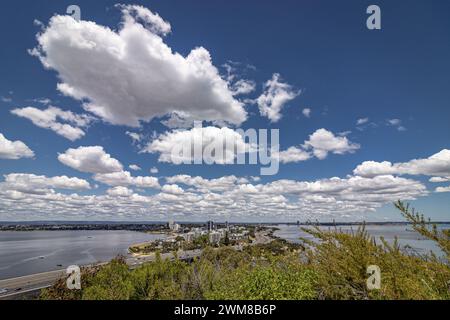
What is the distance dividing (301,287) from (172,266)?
34.0 metres

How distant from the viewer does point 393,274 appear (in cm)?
984

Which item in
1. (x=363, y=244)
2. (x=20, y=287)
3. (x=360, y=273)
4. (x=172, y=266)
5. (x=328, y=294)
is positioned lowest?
(x=20, y=287)

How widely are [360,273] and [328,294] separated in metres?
1.85

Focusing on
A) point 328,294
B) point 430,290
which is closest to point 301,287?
point 328,294

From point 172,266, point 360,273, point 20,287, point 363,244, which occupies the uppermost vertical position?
point 363,244

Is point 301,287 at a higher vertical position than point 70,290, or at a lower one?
higher
